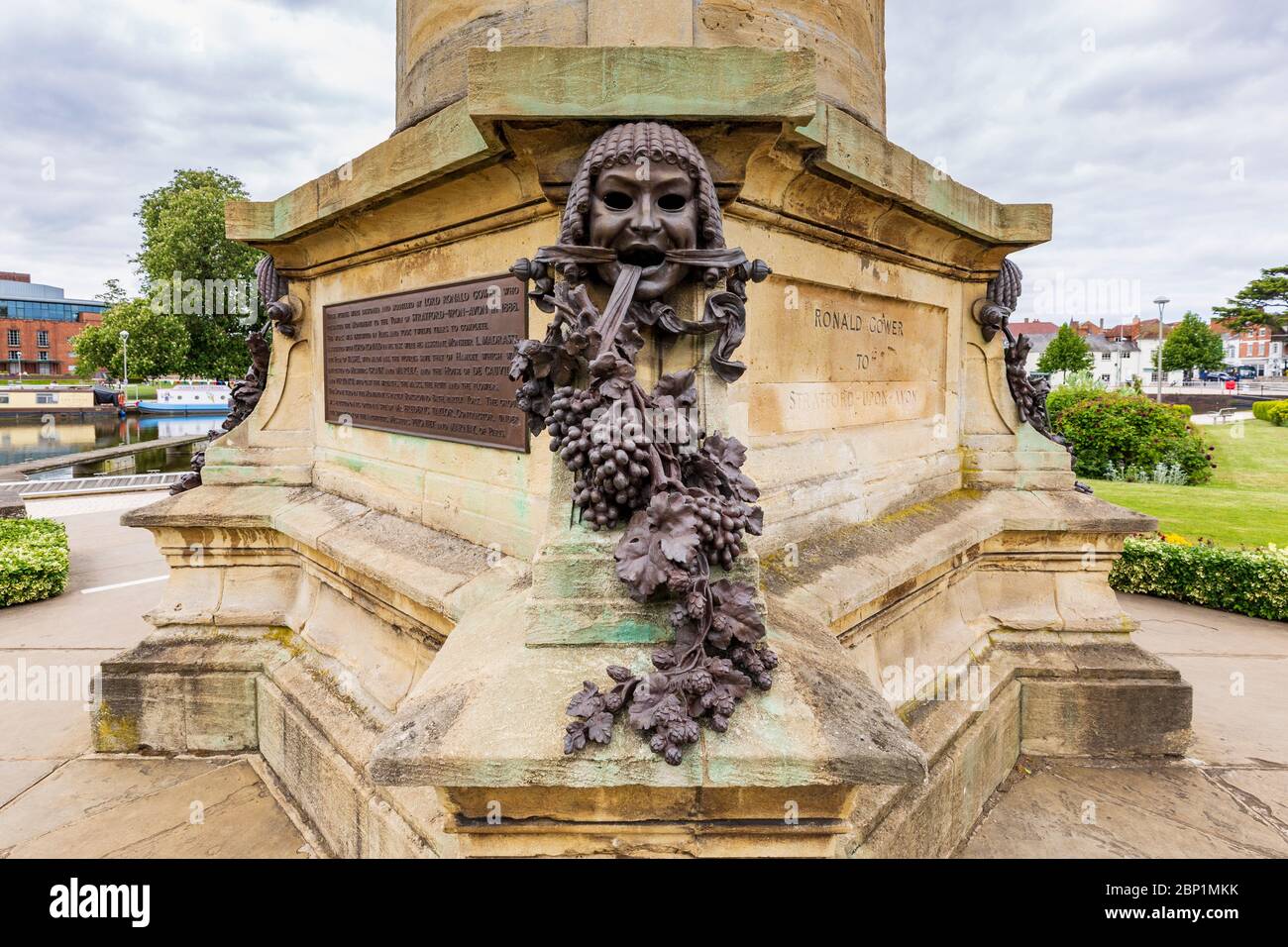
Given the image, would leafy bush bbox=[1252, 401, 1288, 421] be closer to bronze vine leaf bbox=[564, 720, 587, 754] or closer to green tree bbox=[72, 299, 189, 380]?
bronze vine leaf bbox=[564, 720, 587, 754]

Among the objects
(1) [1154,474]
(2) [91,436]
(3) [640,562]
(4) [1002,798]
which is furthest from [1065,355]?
(3) [640,562]

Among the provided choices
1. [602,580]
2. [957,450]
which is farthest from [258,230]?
[957,450]

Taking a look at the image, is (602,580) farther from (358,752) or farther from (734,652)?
(358,752)

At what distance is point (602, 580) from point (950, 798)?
6.98 ft

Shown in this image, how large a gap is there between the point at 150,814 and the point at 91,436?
38.1 m

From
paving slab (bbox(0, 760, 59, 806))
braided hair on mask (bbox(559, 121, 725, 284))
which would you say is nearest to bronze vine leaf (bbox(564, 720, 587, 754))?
braided hair on mask (bbox(559, 121, 725, 284))

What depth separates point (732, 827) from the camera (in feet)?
6.42

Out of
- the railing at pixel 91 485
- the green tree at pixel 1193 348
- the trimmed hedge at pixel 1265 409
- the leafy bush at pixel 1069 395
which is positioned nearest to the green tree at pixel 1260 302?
the green tree at pixel 1193 348

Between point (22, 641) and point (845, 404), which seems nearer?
point (845, 404)

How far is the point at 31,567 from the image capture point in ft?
23.4

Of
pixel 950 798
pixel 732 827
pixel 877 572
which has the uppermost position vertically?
pixel 877 572

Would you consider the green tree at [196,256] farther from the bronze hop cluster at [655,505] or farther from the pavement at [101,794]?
the bronze hop cluster at [655,505]

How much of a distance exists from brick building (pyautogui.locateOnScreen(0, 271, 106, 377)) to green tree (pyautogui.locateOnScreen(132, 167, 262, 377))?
205 feet

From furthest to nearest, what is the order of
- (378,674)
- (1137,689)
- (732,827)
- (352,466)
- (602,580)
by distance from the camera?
1. (352,466)
2. (1137,689)
3. (378,674)
4. (602,580)
5. (732,827)
